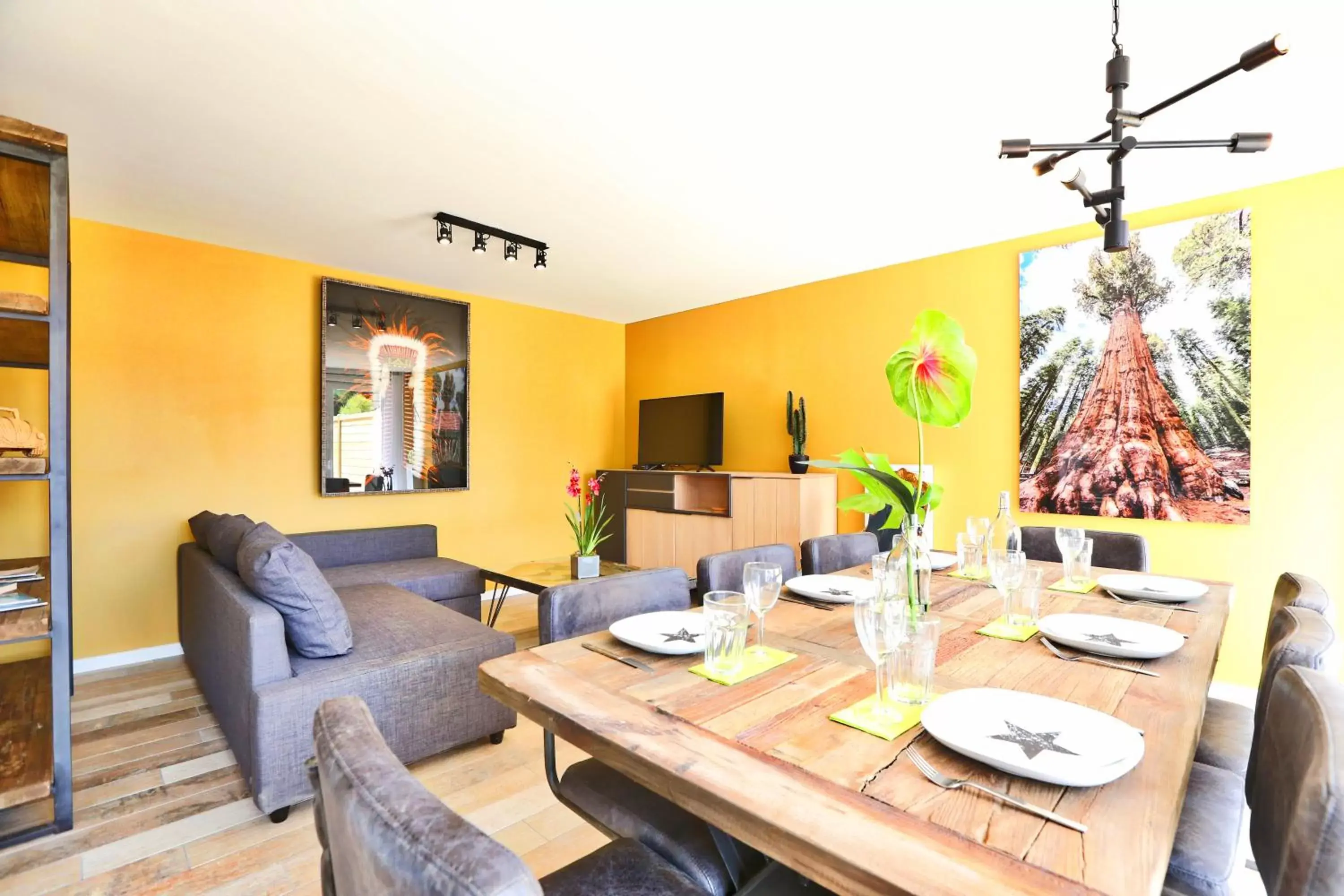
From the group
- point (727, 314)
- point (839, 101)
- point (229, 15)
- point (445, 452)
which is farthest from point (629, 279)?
point (229, 15)

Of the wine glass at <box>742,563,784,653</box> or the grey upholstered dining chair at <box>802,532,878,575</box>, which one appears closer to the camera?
the wine glass at <box>742,563,784,653</box>

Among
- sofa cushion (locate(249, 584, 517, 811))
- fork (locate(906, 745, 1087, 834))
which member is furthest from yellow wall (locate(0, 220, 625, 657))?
fork (locate(906, 745, 1087, 834))

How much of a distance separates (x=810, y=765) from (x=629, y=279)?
13.4 ft

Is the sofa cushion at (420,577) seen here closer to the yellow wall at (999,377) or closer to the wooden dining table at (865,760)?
the yellow wall at (999,377)

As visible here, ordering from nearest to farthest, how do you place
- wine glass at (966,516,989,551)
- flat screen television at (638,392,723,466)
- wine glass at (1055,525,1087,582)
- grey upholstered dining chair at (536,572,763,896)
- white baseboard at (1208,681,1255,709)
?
grey upholstered dining chair at (536,572,763,896) < wine glass at (1055,525,1087,582) < wine glass at (966,516,989,551) < white baseboard at (1208,681,1255,709) < flat screen television at (638,392,723,466)

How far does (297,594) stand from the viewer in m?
2.13

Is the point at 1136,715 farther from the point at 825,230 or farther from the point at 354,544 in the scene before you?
the point at 354,544

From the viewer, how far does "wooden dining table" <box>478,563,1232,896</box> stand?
62cm

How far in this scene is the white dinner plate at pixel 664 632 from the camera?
1.22 metres

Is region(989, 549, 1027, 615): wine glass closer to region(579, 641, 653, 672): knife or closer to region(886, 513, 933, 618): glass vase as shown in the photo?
region(886, 513, 933, 618): glass vase

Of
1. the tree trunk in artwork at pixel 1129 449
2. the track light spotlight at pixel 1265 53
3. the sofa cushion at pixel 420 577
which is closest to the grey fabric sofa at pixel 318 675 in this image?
the sofa cushion at pixel 420 577

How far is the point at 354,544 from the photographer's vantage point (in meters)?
3.96

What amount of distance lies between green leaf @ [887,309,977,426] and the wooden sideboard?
2.59 m

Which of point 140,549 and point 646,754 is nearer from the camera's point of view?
point 646,754
